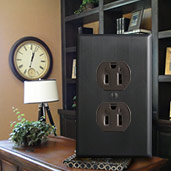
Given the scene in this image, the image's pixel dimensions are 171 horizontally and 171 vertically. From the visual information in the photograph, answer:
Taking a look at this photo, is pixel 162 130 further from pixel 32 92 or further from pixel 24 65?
pixel 24 65

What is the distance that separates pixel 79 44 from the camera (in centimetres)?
150

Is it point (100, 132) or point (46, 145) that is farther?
point (46, 145)

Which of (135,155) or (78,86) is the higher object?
(78,86)

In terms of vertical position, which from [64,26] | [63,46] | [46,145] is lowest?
[46,145]

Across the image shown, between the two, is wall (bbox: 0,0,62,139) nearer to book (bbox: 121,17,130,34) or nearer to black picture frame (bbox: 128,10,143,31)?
book (bbox: 121,17,130,34)

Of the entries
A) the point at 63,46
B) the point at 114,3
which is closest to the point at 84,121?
the point at 114,3

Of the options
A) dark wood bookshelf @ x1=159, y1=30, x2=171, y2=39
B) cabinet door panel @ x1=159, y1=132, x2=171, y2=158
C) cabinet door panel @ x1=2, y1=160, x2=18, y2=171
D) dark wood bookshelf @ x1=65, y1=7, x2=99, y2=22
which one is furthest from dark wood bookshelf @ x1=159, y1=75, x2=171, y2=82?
cabinet door panel @ x1=2, y1=160, x2=18, y2=171

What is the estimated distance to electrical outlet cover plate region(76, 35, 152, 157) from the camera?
150cm

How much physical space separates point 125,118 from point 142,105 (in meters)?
0.11

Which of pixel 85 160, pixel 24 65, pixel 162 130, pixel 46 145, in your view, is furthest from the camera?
pixel 24 65

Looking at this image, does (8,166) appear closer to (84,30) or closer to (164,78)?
(164,78)

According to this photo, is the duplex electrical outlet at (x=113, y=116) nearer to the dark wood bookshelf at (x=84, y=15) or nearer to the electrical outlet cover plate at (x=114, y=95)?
the electrical outlet cover plate at (x=114, y=95)

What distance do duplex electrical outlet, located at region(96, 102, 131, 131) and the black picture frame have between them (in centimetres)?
165

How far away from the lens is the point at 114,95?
1.50 metres
